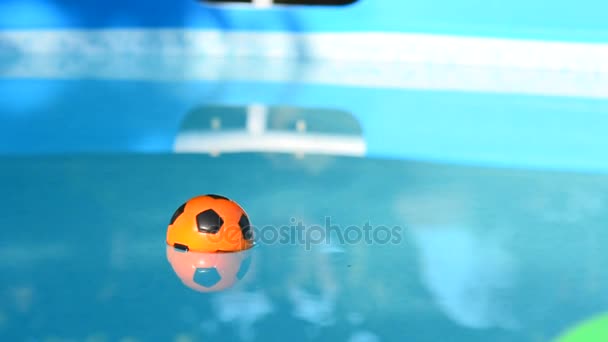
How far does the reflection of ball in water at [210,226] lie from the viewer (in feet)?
8.40

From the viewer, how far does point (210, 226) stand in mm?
2559

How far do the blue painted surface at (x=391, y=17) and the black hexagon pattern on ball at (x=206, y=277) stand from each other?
4362 millimetres

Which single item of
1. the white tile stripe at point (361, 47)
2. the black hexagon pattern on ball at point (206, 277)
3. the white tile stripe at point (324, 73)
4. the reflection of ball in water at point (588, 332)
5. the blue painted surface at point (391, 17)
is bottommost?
the reflection of ball in water at point (588, 332)

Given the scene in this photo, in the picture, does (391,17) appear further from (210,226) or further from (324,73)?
(210,226)

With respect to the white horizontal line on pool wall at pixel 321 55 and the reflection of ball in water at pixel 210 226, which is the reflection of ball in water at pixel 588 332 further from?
the white horizontal line on pool wall at pixel 321 55

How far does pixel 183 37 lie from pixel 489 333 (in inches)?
193

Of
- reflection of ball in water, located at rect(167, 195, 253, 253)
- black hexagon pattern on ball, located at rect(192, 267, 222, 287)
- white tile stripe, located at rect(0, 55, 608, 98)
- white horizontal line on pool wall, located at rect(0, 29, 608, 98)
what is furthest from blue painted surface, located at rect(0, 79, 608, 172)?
black hexagon pattern on ball, located at rect(192, 267, 222, 287)

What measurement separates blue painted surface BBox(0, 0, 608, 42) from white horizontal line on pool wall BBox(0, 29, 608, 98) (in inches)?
2.6

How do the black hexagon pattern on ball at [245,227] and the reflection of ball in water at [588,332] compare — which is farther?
the black hexagon pattern on ball at [245,227]

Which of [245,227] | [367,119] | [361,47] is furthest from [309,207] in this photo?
[361,47]

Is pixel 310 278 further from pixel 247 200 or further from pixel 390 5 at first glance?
pixel 390 5

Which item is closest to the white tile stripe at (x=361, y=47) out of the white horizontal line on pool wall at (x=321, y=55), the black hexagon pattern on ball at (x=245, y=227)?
the white horizontal line on pool wall at (x=321, y=55)

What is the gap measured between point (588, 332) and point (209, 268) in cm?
105

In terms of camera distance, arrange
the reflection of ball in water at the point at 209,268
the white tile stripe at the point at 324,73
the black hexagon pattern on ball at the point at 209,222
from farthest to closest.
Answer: the white tile stripe at the point at 324,73, the black hexagon pattern on ball at the point at 209,222, the reflection of ball in water at the point at 209,268
